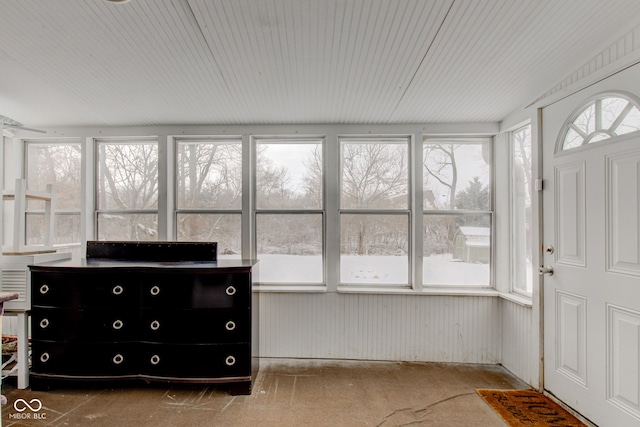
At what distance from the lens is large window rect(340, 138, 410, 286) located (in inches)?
122

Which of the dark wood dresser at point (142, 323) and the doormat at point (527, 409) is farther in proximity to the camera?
the dark wood dresser at point (142, 323)

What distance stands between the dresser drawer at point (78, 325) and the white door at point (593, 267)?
325cm

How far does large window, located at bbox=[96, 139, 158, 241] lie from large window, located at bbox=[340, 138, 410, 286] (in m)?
1.99

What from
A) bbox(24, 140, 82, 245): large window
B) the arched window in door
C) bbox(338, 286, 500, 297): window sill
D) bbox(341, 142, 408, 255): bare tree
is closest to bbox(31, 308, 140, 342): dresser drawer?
bbox(24, 140, 82, 245): large window

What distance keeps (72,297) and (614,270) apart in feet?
12.5

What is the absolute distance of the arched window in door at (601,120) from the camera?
176 centimetres

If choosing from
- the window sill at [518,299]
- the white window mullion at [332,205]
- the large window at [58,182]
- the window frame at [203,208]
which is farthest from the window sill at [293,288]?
the large window at [58,182]

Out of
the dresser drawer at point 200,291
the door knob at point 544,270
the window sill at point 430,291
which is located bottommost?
the window sill at point 430,291

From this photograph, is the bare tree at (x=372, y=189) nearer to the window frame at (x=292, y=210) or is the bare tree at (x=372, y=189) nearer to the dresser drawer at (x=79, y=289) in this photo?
the window frame at (x=292, y=210)

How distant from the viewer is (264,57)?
6.27 feet

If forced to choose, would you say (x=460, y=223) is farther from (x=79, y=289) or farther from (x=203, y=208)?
(x=79, y=289)

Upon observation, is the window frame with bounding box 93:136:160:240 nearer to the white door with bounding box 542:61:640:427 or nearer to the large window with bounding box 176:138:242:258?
the large window with bounding box 176:138:242:258

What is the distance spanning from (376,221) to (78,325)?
271 cm

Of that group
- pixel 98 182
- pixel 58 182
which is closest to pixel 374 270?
pixel 98 182
